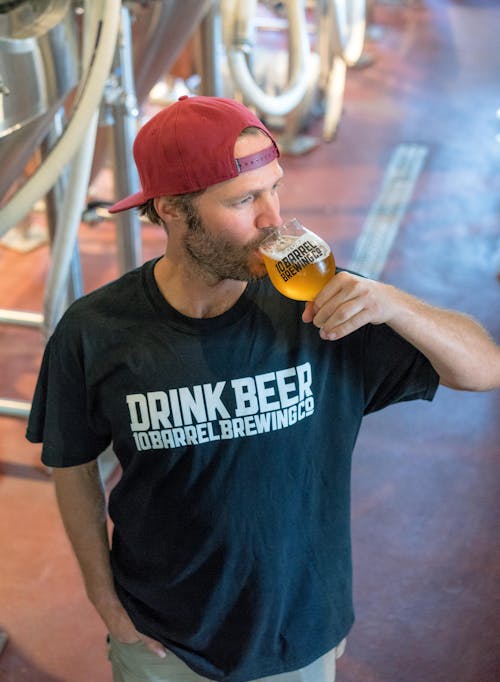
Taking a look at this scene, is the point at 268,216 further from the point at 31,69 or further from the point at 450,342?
the point at 31,69

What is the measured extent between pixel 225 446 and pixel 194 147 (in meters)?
0.46

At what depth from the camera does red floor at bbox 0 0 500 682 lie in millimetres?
2479

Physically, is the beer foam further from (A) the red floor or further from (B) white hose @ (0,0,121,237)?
(A) the red floor

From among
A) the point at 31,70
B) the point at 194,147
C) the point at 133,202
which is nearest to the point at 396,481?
the point at 31,70

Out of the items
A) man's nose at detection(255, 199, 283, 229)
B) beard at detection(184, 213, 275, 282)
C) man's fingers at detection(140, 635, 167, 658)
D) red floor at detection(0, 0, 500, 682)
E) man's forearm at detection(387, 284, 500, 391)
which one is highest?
man's nose at detection(255, 199, 283, 229)

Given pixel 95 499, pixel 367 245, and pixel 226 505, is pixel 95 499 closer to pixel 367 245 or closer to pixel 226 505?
pixel 226 505

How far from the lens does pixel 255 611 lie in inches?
58.7

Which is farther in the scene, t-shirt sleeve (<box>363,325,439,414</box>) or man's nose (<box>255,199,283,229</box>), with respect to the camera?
t-shirt sleeve (<box>363,325,439,414</box>)

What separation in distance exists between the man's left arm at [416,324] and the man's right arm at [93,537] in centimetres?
52

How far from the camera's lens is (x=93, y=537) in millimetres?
1580

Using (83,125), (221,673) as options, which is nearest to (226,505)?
(221,673)

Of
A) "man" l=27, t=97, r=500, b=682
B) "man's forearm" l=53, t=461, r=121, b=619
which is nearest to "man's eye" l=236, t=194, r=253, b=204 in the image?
"man" l=27, t=97, r=500, b=682

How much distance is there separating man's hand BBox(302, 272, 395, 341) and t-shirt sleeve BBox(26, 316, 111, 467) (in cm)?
40

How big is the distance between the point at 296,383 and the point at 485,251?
3.34 m
